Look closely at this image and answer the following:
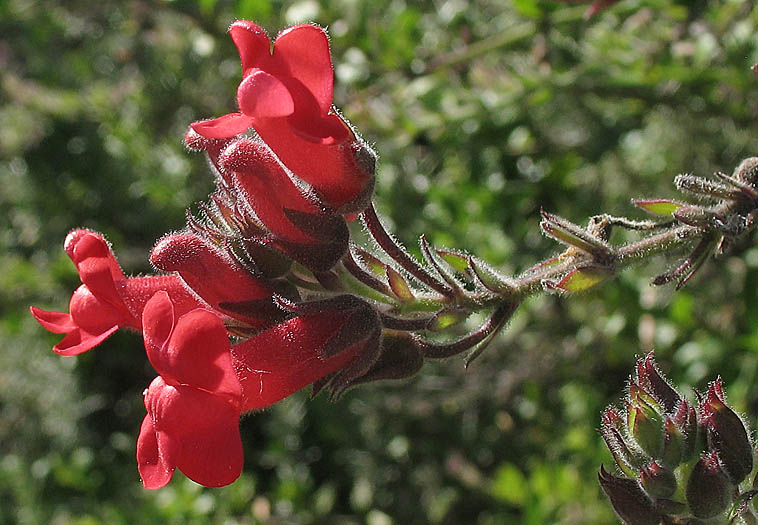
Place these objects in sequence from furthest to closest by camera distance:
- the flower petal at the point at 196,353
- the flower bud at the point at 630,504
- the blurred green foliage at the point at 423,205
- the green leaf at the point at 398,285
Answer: the blurred green foliage at the point at 423,205, the green leaf at the point at 398,285, the flower bud at the point at 630,504, the flower petal at the point at 196,353

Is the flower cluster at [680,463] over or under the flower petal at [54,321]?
over

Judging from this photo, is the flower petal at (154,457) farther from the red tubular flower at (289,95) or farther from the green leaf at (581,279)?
the green leaf at (581,279)

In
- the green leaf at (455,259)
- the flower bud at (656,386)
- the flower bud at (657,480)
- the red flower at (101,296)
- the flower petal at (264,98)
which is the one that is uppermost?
the flower petal at (264,98)

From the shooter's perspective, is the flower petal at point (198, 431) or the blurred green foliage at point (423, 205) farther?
the blurred green foliage at point (423, 205)

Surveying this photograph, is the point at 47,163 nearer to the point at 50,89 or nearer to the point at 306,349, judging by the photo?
the point at 50,89

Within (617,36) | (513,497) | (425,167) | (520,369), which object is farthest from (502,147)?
(513,497)

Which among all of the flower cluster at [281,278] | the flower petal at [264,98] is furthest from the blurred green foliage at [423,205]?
the flower petal at [264,98]

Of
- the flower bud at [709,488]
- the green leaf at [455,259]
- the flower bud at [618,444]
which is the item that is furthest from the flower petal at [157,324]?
the flower bud at [709,488]

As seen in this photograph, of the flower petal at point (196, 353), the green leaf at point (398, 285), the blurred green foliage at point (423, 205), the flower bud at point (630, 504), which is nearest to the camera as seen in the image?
the flower petal at point (196, 353)
